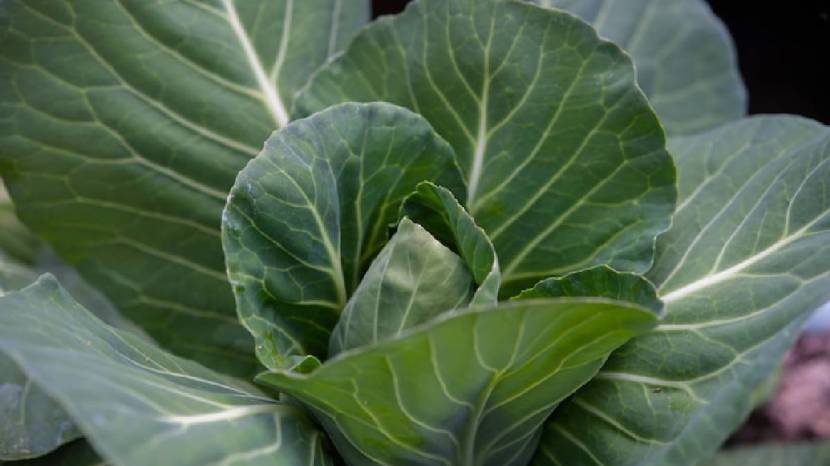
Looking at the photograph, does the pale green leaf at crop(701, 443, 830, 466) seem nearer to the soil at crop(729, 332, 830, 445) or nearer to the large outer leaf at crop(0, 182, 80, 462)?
the soil at crop(729, 332, 830, 445)

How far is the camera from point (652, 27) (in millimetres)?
1103

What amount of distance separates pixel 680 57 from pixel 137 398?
772 millimetres

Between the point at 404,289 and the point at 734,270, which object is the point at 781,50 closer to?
the point at 734,270

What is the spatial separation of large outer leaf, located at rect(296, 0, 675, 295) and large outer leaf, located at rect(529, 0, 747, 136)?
270 millimetres

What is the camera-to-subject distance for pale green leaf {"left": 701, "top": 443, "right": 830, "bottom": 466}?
4.06 feet

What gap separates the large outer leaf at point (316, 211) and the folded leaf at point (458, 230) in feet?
0.12

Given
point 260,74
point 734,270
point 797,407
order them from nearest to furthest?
1. point 734,270
2. point 260,74
3. point 797,407

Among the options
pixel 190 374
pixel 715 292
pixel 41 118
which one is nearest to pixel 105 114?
pixel 41 118

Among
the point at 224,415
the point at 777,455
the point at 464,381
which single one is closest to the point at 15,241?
the point at 224,415

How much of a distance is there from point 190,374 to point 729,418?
1.48 ft

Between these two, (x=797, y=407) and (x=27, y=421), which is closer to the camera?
(x=27, y=421)

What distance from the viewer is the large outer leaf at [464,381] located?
Result: 23.4 inches

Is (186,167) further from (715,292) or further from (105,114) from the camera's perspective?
(715,292)

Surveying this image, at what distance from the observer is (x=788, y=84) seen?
151 cm
